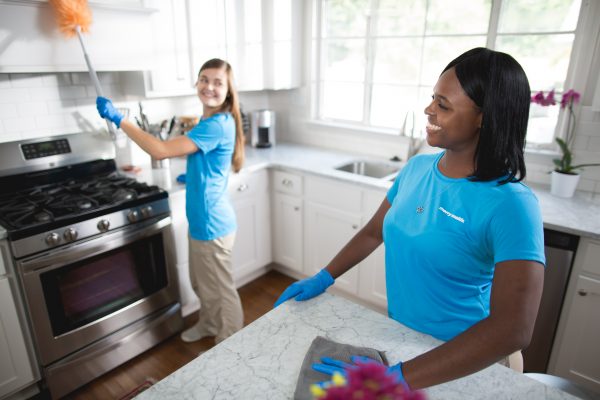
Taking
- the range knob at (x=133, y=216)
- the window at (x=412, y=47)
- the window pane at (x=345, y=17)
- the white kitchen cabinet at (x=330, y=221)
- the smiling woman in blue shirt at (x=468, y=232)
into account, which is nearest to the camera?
the smiling woman in blue shirt at (x=468, y=232)

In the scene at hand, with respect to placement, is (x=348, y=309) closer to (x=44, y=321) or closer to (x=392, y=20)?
(x=44, y=321)

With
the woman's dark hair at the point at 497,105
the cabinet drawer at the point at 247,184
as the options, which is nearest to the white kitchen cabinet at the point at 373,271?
the cabinet drawer at the point at 247,184

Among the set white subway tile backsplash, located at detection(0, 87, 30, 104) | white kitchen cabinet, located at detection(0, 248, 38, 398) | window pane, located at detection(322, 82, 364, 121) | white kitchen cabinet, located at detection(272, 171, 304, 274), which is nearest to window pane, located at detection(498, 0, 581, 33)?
window pane, located at detection(322, 82, 364, 121)

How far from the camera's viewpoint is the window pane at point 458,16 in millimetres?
2488

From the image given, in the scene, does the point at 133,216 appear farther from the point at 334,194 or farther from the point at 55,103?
the point at 334,194

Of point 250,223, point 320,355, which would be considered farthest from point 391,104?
point 320,355

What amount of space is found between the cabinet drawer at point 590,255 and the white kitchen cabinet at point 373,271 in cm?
98

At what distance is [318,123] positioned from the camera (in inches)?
132

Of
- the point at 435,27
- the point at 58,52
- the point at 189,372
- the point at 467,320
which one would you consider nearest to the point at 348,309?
the point at 467,320

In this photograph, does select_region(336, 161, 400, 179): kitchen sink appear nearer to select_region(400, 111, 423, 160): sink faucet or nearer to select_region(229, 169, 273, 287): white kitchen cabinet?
select_region(400, 111, 423, 160): sink faucet

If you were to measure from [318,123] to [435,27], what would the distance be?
110cm

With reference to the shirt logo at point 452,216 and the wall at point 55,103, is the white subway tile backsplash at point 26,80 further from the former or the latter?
the shirt logo at point 452,216

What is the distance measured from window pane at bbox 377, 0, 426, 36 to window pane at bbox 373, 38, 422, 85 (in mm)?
57

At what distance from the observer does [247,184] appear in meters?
2.79
